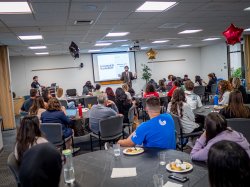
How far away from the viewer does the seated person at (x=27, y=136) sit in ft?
7.85

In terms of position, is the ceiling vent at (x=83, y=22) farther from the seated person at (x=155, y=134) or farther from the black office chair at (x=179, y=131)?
the seated person at (x=155, y=134)

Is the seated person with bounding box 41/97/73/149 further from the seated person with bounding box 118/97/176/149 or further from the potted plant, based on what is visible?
the potted plant

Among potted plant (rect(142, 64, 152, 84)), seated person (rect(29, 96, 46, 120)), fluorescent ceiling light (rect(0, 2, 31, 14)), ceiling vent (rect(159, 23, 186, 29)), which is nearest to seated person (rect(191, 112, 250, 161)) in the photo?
seated person (rect(29, 96, 46, 120))

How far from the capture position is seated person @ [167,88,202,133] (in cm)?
397

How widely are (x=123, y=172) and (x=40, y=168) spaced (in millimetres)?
1167

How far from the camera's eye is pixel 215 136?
2234mm

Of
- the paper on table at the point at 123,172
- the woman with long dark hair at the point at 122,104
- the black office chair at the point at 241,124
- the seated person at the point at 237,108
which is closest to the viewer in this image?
the paper on table at the point at 123,172

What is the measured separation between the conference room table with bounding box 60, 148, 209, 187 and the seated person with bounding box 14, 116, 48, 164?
0.47 meters

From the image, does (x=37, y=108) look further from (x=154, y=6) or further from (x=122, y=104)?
(x=154, y=6)

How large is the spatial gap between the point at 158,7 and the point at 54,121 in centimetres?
289

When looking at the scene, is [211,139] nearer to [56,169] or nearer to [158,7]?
[56,169]

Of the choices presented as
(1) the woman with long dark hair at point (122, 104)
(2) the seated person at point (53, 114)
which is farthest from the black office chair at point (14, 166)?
(1) the woman with long dark hair at point (122, 104)

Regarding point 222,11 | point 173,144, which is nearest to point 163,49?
point 222,11

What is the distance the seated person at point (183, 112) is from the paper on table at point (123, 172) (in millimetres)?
2111
